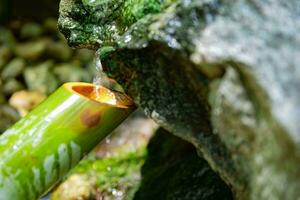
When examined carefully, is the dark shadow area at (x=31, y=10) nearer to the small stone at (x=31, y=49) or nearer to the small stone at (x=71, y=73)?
the small stone at (x=31, y=49)

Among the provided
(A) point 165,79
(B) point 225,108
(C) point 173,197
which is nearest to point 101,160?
(C) point 173,197

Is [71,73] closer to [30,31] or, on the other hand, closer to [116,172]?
[30,31]

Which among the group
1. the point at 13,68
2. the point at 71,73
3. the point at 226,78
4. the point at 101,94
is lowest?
the point at 71,73

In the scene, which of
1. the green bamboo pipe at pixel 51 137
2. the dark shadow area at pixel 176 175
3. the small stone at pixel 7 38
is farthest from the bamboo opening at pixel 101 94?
the small stone at pixel 7 38

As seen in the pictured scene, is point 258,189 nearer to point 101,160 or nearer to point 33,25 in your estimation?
point 101,160

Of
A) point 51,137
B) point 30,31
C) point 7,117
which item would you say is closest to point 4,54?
point 30,31
